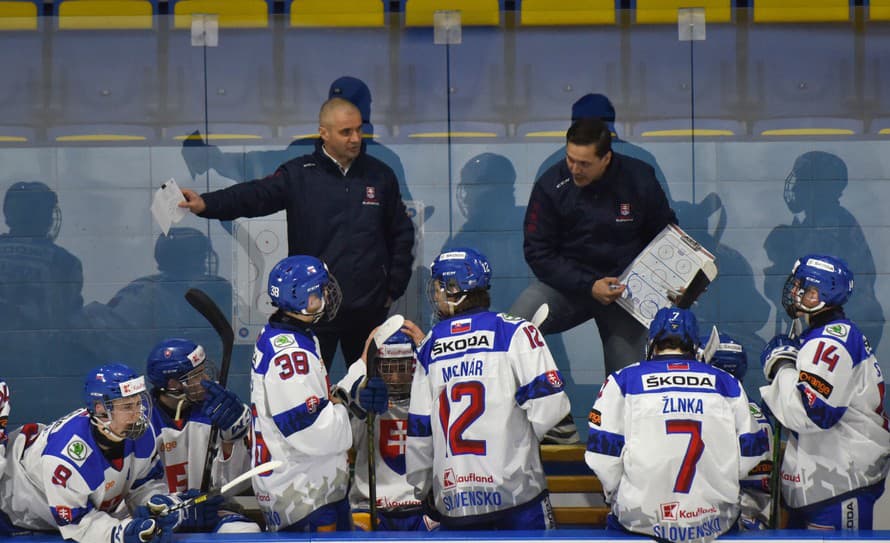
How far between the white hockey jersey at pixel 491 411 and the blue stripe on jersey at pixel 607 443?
0.22 metres

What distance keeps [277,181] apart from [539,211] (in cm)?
122

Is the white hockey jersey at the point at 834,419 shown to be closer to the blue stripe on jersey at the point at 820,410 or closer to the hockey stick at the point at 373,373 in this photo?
the blue stripe on jersey at the point at 820,410

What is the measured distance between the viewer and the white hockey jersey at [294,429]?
3998 mm

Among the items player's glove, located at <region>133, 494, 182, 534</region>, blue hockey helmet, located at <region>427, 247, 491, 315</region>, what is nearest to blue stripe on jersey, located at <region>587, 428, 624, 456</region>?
blue hockey helmet, located at <region>427, 247, 491, 315</region>

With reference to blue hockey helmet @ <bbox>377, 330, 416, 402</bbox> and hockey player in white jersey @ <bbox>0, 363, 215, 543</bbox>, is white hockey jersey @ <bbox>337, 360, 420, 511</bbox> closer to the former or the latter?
blue hockey helmet @ <bbox>377, 330, 416, 402</bbox>

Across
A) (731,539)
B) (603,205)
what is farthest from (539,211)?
(731,539)

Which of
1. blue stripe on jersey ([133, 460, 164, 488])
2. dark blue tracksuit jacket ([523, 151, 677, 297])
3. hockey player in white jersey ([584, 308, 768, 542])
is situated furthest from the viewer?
dark blue tracksuit jacket ([523, 151, 677, 297])

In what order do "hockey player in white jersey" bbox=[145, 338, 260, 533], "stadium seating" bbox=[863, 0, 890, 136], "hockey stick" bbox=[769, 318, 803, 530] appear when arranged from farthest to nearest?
"stadium seating" bbox=[863, 0, 890, 136] → "hockey player in white jersey" bbox=[145, 338, 260, 533] → "hockey stick" bbox=[769, 318, 803, 530]

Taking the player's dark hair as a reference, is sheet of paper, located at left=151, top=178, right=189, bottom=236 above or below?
above

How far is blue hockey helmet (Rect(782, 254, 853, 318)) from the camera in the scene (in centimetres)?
437

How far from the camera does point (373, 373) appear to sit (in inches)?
181

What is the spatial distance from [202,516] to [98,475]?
0.51 meters

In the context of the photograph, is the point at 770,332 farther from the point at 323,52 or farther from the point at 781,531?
the point at 323,52

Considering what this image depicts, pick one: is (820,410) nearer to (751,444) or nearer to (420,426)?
(751,444)
